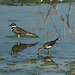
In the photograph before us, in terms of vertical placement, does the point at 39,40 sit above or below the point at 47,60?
above

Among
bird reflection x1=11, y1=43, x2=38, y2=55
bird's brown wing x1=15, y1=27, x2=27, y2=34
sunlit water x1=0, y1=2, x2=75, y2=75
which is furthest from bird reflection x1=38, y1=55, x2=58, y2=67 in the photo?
bird's brown wing x1=15, y1=27, x2=27, y2=34

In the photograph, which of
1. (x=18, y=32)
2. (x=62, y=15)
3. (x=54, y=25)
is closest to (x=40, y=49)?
(x=18, y=32)

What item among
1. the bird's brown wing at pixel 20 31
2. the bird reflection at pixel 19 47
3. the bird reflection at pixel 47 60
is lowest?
the bird reflection at pixel 47 60

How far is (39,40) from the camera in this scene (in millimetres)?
15297

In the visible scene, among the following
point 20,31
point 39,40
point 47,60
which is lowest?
point 47,60

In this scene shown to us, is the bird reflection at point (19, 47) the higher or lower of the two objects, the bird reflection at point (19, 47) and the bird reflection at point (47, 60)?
the higher

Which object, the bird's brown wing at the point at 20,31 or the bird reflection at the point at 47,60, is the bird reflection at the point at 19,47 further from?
the bird's brown wing at the point at 20,31

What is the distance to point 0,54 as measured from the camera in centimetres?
1270

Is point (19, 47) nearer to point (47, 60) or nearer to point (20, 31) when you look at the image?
point (20, 31)

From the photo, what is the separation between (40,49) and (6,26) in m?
5.40

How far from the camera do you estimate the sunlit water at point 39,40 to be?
10.9 m

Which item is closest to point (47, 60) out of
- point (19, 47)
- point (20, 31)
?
point (19, 47)

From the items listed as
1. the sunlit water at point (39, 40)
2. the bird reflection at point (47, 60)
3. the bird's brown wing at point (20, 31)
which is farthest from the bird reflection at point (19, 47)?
the bird's brown wing at point (20, 31)

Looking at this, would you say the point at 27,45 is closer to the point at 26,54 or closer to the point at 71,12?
the point at 26,54
